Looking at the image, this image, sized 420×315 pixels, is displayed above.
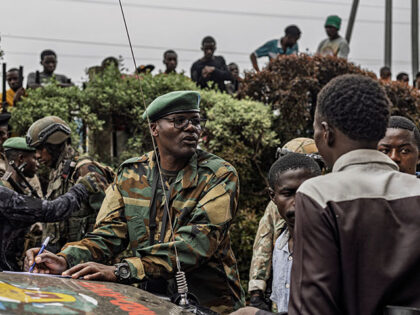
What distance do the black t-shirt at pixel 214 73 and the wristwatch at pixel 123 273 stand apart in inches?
307

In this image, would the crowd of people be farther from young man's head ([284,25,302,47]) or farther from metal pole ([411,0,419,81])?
metal pole ([411,0,419,81])

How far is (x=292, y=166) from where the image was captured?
4398 millimetres

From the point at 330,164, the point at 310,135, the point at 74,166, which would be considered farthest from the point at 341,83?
the point at 310,135

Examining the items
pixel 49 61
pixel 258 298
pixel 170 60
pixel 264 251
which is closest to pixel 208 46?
pixel 170 60

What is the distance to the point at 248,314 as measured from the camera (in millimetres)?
2684

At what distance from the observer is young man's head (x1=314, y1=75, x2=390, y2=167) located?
99.7 inches

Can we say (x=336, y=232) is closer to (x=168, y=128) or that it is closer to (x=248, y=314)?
(x=248, y=314)

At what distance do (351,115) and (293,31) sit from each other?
937 cm

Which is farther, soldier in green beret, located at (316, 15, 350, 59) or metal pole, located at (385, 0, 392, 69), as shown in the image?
metal pole, located at (385, 0, 392, 69)

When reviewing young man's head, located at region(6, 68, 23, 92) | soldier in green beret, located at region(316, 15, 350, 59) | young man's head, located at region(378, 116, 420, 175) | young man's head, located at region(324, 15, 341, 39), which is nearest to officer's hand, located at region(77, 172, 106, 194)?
young man's head, located at region(378, 116, 420, 175)

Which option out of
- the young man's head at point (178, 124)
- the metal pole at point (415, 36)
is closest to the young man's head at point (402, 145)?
the young man's head at point (178, 124)

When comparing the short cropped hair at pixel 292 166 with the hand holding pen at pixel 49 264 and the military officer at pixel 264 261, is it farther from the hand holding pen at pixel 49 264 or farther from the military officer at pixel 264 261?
the hand holding pen at pixel 49 264

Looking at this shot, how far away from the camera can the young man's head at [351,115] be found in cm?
253

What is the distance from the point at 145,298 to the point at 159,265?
2.48 feet
